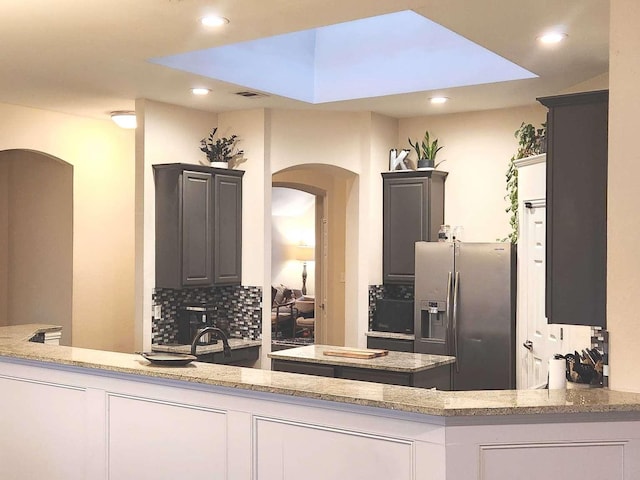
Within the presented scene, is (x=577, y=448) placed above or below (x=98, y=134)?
below

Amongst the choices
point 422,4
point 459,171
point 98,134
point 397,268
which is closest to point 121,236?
point 98,134

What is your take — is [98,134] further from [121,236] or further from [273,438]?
[273,438]

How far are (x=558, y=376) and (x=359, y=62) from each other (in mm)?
3747

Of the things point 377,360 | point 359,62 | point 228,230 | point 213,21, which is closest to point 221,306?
point 228,230

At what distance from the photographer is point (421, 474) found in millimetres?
2809

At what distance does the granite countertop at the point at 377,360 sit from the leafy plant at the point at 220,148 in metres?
2.06

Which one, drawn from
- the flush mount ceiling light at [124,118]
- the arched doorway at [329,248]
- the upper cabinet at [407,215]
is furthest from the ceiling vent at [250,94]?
the arched doorway at [329,248]

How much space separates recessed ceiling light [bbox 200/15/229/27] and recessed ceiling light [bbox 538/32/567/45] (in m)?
1.80

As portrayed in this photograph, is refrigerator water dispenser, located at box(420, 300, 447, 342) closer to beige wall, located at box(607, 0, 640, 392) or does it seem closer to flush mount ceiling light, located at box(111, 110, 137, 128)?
flush mount ceiling light, located at box(111, 110, 137, 128)

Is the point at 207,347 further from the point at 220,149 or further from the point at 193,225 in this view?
the point at 220,149

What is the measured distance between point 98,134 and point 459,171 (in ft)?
11.2

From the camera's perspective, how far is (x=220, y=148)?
6.77 metres

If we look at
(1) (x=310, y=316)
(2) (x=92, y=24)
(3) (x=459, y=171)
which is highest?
(2) (x=92, y=24)

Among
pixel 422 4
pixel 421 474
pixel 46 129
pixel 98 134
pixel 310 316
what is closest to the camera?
pixel 421 474
